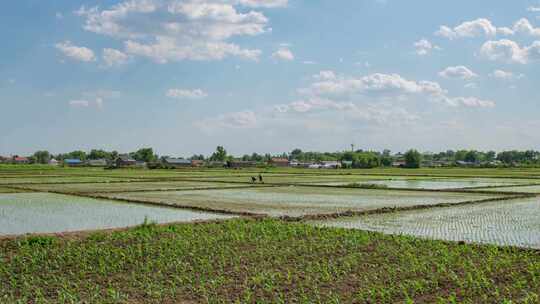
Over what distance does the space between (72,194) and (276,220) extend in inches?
556

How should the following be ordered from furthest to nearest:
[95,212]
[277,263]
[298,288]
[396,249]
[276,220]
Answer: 1. [95,212]
2. [276,220]
3. [396,249]
4. [277,263]
5. [298,288]

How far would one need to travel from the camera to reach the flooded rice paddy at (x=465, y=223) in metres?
12.0

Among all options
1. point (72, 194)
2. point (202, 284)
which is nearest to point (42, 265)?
point (202, 284)

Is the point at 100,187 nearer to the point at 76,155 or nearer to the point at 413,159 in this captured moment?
the point at 413,159

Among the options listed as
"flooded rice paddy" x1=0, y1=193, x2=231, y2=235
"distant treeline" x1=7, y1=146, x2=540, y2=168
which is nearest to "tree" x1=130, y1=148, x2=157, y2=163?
"distant treeline" x1=7, y1=146, x2=540, y2=168

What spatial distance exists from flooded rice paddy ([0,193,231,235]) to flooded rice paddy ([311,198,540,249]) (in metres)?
→ 4.59

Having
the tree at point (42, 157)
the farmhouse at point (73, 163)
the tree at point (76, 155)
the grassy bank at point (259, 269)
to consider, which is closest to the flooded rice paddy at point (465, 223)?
the grassy bank at point (259, 269)

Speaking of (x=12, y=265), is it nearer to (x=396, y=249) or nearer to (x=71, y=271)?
(x=71, y=271)

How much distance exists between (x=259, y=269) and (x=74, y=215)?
953cm

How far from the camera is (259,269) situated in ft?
28.1

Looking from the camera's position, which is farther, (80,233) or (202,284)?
(80,233)

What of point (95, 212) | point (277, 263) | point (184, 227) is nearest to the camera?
point (277, 263)

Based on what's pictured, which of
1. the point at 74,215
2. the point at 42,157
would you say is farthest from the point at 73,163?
the point at 74,215

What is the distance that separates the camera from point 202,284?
7582 mm
